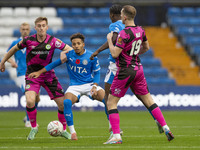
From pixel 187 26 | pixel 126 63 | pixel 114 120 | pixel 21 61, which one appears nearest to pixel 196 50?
pixel 187 26

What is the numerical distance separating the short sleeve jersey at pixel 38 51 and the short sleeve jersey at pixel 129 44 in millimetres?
1911

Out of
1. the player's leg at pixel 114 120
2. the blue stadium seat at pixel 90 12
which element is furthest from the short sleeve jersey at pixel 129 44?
the blue stadium seat at pixel 90 12

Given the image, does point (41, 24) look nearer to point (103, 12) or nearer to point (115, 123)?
point (115, 123)

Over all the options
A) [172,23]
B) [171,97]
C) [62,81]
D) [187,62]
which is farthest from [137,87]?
[172,23]

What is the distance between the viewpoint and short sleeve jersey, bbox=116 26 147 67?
6.84 metres

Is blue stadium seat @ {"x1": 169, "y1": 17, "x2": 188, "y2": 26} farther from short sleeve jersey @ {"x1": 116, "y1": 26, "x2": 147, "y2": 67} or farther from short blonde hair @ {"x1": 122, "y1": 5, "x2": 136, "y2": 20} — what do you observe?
short blonde hair @ {"x1": 122, "y1": 5, "x2": 136, "y2": 20}

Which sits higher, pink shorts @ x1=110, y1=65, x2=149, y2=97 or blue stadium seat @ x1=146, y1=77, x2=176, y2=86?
pink shorts @ x1=110, y1=65, x2=149, y2=97

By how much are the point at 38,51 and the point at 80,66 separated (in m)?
0.83

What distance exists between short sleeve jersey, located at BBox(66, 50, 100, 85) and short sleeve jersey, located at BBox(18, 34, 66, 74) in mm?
415

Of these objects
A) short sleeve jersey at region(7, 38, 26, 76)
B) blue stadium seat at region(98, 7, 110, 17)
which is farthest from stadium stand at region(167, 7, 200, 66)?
short sleeve jersey at region(7, 38, 26, 76)

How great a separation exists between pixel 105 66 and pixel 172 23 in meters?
5.35

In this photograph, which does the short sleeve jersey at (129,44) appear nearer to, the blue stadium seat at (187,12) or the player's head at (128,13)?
the player's head at (128,13)

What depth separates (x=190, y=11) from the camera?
945 inches

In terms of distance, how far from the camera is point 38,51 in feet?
27.8
